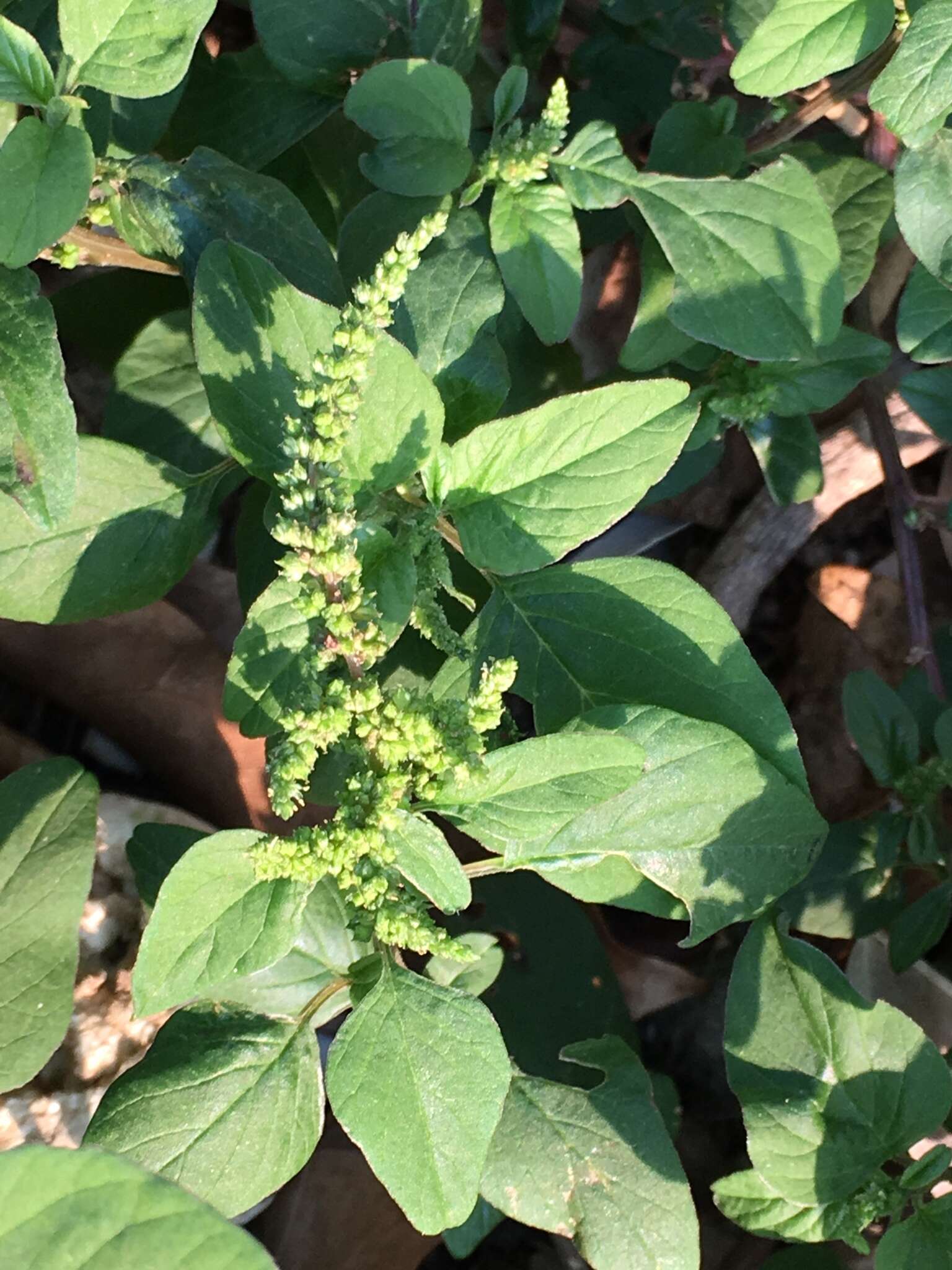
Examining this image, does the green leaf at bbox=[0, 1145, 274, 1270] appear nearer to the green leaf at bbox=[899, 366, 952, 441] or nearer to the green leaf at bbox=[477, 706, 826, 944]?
the green leaf at bbox=[477, 706, 826, 944]

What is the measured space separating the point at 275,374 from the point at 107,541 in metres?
0.29

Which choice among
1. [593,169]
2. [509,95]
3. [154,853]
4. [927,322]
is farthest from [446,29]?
[154,853]

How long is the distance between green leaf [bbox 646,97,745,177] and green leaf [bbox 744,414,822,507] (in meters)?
0.37

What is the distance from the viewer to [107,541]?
118cm

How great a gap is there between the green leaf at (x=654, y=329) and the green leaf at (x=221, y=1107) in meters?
0.93

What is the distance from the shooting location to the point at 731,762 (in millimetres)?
1075

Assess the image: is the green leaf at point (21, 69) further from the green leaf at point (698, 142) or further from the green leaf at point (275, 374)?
the green leaf at point (698, 142)

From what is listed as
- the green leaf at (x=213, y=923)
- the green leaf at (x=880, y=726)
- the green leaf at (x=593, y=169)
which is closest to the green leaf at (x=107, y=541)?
the green leaf at (x=213, y=923)

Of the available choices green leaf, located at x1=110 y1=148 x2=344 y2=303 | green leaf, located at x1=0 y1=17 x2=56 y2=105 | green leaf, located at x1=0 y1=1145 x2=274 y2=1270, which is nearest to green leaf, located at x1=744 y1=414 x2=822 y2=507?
green leaf, located at x1=110 y1=148 x2=344 y2=303

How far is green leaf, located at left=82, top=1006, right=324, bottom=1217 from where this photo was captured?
1024mm

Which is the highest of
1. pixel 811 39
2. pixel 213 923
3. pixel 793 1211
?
pixel 811 39

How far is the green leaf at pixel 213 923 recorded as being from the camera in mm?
918

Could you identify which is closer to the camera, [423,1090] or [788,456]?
[423,1090]

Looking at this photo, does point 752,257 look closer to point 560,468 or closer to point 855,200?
point 855,200
